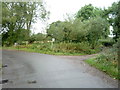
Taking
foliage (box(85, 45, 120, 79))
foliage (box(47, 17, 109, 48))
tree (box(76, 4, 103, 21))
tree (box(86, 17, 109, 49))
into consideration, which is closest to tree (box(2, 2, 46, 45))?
foliage (box(47, 17, 109, 48))

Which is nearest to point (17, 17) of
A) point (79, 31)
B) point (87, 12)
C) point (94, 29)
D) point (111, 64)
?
point (79, 31)

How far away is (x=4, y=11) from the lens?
18859 mm

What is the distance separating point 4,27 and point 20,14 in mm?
3661

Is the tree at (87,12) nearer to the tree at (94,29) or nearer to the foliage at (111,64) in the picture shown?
the tree at (94,29)

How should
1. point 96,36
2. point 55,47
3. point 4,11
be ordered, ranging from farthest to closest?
point 96,36
point 4,11
point 55,47

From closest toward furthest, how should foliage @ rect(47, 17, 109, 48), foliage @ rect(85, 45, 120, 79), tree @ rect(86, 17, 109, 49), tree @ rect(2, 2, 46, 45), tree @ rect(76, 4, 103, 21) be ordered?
foliage @ rect(85, 45, 120, 79), foliage @ rect(47, 17, 109, 48), tree @ rect(86, 17, 109, 49), tree @ rect(2, 2, 46, 45), tree @ rect(76, 4, 103, 21)

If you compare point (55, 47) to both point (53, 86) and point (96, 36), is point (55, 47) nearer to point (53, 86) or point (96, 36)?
point (96, 36)

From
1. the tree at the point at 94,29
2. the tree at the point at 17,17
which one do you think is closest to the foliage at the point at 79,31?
the tree at the point at 94,29

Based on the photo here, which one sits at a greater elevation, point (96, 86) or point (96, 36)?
point (96, 36)

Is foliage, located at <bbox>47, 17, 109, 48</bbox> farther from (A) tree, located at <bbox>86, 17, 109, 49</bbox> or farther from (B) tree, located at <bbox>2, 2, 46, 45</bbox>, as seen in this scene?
(B) tree, located at <bbox>2, 2, 46, 45</bbox>

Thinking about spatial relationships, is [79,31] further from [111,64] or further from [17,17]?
[17,17]

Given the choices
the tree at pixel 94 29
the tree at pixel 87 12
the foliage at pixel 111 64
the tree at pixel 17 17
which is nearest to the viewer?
Result: the foliage at pixel 111 64

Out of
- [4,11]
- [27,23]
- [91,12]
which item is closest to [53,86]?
[4,11]

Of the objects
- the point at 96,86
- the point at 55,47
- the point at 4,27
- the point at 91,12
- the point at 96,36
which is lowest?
the point at 96,86
